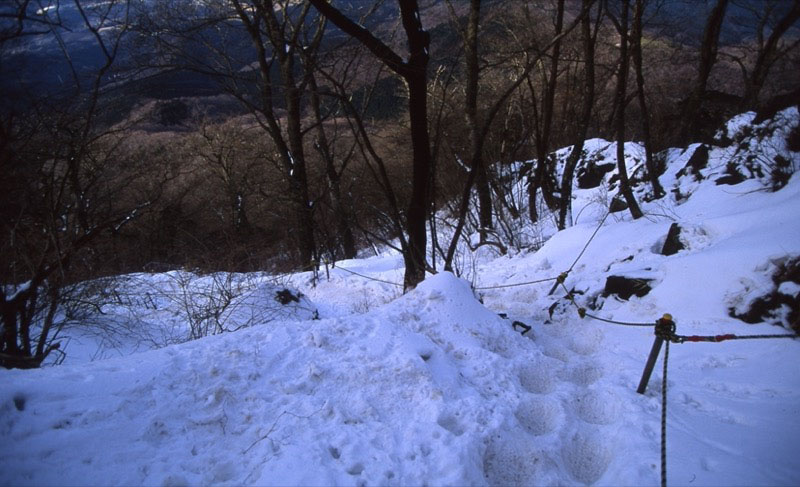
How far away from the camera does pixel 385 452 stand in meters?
2.04

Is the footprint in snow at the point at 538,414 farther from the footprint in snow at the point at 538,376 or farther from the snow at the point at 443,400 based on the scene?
the footprint in snow at the point at 538,376

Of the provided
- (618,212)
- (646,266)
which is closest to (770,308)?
(646,266)

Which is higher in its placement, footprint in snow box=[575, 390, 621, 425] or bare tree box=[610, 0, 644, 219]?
bare tree box=[610, 0, 644, 219]

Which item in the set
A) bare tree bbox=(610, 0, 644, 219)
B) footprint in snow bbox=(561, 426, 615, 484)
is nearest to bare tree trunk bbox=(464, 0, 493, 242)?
bare tree bbox=(610, 0, 644, 219)

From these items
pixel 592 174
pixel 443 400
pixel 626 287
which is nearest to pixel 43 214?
pixel 443 400

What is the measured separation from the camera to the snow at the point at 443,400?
1855mm

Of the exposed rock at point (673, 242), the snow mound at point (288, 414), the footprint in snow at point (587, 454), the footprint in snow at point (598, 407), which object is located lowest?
the footprint in snow at point (587, 454)

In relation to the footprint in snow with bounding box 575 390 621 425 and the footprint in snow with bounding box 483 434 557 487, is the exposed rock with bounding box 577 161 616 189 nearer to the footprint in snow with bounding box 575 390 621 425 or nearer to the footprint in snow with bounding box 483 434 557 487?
the footprint in snow with bounding box 575 390 621 425

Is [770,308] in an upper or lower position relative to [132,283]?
lower

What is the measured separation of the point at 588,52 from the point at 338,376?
879 cm

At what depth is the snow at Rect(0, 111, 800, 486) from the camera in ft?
6.09

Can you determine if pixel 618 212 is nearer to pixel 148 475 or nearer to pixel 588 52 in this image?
pixel 588 52

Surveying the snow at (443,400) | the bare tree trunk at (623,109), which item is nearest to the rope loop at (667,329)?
the snow at (443,400)

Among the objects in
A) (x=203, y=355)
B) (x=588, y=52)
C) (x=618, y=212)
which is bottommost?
(x=203, y=355)
